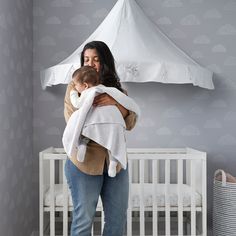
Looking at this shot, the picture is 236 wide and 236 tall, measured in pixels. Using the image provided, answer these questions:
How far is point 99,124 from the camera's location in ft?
5.95

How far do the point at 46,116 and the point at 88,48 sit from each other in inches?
58.7

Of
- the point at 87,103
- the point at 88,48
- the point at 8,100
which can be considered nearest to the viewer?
the point at 87,103

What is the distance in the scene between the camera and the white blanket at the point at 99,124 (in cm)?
179

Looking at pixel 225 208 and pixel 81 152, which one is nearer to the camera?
pixel 81 152

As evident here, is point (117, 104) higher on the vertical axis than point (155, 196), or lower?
higher

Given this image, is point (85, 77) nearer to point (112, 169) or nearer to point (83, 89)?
point (83, 89)

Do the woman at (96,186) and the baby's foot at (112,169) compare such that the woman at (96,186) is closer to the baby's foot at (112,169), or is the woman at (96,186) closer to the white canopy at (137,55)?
the baby's foot at (112,169)

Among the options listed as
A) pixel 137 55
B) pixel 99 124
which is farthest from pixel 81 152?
pixel 137 55

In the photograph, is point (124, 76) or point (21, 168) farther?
point (21, 168)

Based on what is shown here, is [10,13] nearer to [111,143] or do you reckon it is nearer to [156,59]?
[156,59]

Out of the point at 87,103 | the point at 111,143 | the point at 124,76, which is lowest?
the point at 111,143

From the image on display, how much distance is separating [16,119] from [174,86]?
1345 millimetres

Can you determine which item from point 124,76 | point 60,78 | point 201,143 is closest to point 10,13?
point 60,78

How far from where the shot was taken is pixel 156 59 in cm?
278
